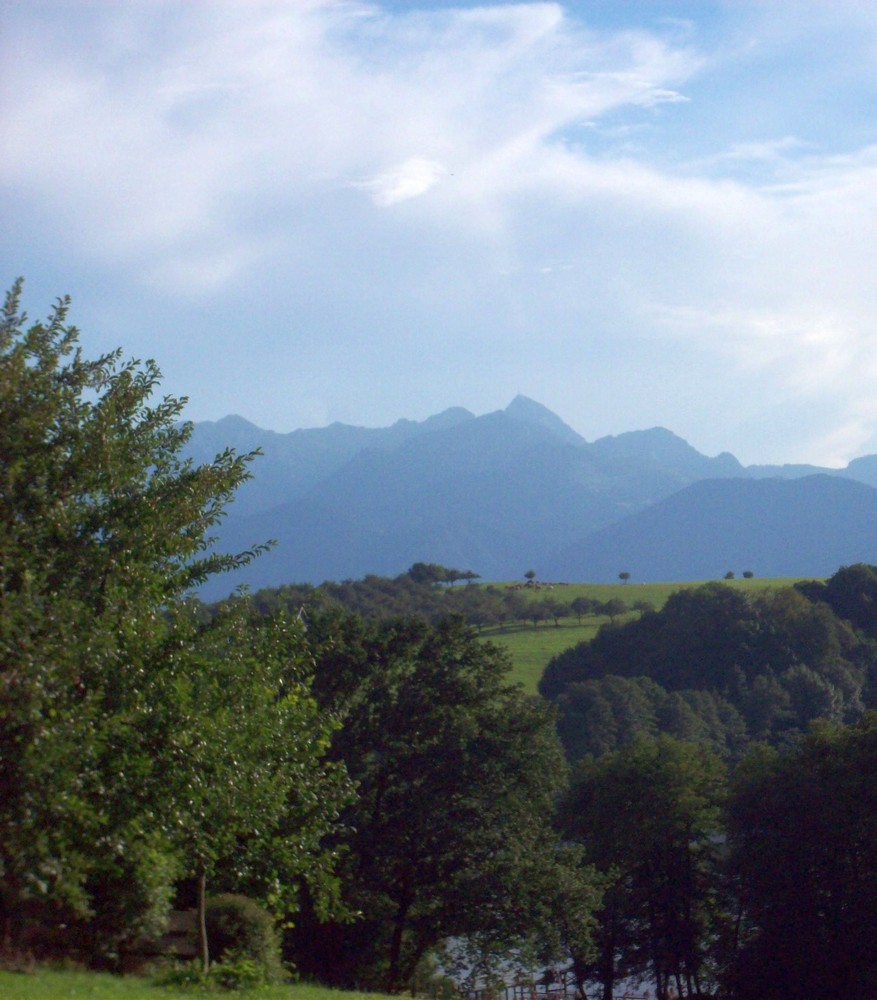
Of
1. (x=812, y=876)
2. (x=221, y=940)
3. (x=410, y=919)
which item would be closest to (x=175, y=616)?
(x=221, y=940)

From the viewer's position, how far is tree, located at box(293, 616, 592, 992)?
3067 cm

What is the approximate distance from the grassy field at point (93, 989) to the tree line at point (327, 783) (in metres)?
0.62

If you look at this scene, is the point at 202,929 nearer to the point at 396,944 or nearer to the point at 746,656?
the point at 396,944

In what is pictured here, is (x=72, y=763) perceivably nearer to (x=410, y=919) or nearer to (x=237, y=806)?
(x=237, y=806)

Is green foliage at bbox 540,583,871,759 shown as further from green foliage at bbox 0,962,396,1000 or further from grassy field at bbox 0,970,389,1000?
grassy field at bbox 0,970,389,1000

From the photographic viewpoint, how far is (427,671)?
34.5 metres

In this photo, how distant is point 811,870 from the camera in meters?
39.1

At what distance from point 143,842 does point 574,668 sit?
3561 inches

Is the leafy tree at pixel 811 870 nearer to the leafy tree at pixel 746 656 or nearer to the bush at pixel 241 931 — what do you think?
the bush at pixel 241 931

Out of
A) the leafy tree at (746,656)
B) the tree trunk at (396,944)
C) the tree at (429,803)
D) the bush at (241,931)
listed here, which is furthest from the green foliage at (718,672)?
the bush at (241,931)

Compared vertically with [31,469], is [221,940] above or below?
below

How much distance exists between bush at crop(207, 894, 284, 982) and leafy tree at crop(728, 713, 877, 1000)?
25.1 metres

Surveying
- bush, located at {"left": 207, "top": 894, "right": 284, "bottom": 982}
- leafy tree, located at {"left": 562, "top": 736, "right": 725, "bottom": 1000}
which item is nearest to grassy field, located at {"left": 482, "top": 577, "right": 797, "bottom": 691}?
leafy tree, located at {"left": 562, "top": 736, "right": 725, "bottom": 1000}

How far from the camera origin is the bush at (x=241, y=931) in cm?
1570
